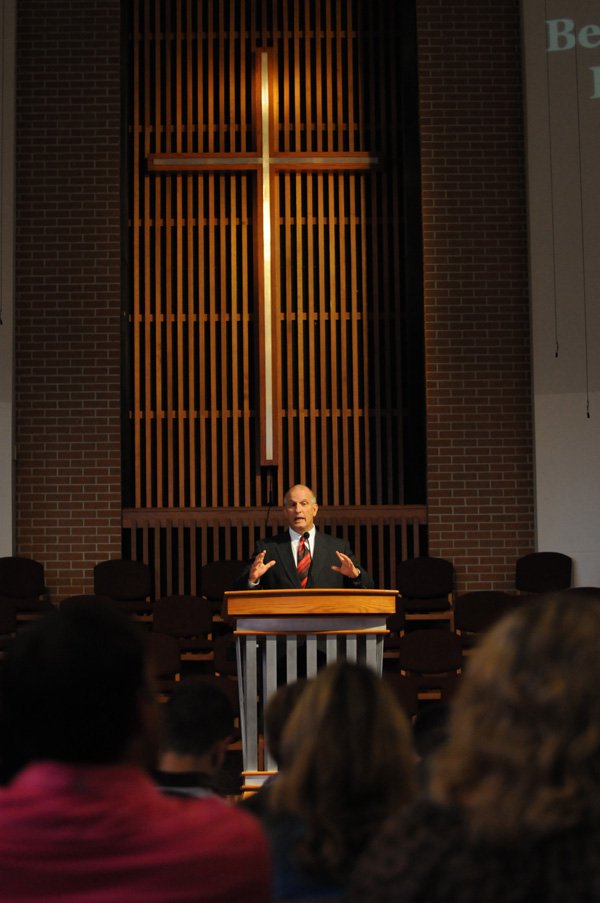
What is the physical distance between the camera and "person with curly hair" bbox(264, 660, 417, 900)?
1857 millimetres

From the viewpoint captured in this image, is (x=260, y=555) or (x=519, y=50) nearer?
(x=260, y=555)

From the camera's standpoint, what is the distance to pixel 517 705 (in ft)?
4.24

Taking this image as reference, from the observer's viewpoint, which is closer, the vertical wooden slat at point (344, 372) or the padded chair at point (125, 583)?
the padded chair at point (125, 583)

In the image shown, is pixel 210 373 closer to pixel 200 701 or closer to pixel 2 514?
pixel 2 514

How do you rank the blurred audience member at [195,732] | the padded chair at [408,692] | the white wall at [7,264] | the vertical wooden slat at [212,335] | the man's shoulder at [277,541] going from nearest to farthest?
the blurred audience member at [195,732] → the man's shoulder at [277,541] → the padded chair at [408,692] → the white wall at [7,264] → the vertical wooden slat at [212,335]

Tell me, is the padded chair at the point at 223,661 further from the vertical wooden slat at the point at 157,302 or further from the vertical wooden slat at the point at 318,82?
the vertical wooden slat at the point at 318,82

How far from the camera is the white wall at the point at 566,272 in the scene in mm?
9078

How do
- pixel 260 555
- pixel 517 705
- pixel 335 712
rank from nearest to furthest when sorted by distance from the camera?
pixel 517 705 < pixel 335 712 < pixel 260 555

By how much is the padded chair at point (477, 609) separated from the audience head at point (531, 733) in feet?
23.5

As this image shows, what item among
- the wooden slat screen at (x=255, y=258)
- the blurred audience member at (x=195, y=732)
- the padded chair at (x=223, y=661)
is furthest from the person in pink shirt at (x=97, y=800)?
the wooden slat screen at (x=255, y=258)

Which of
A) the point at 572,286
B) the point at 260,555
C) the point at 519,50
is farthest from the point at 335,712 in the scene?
the point at 519,50

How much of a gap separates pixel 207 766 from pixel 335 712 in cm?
105

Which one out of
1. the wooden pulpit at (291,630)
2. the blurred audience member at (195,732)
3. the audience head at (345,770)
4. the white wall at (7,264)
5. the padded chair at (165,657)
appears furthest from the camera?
the white wall at (7,264)

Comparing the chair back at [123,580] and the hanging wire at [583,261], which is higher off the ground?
the hanging wire at [583,261]
